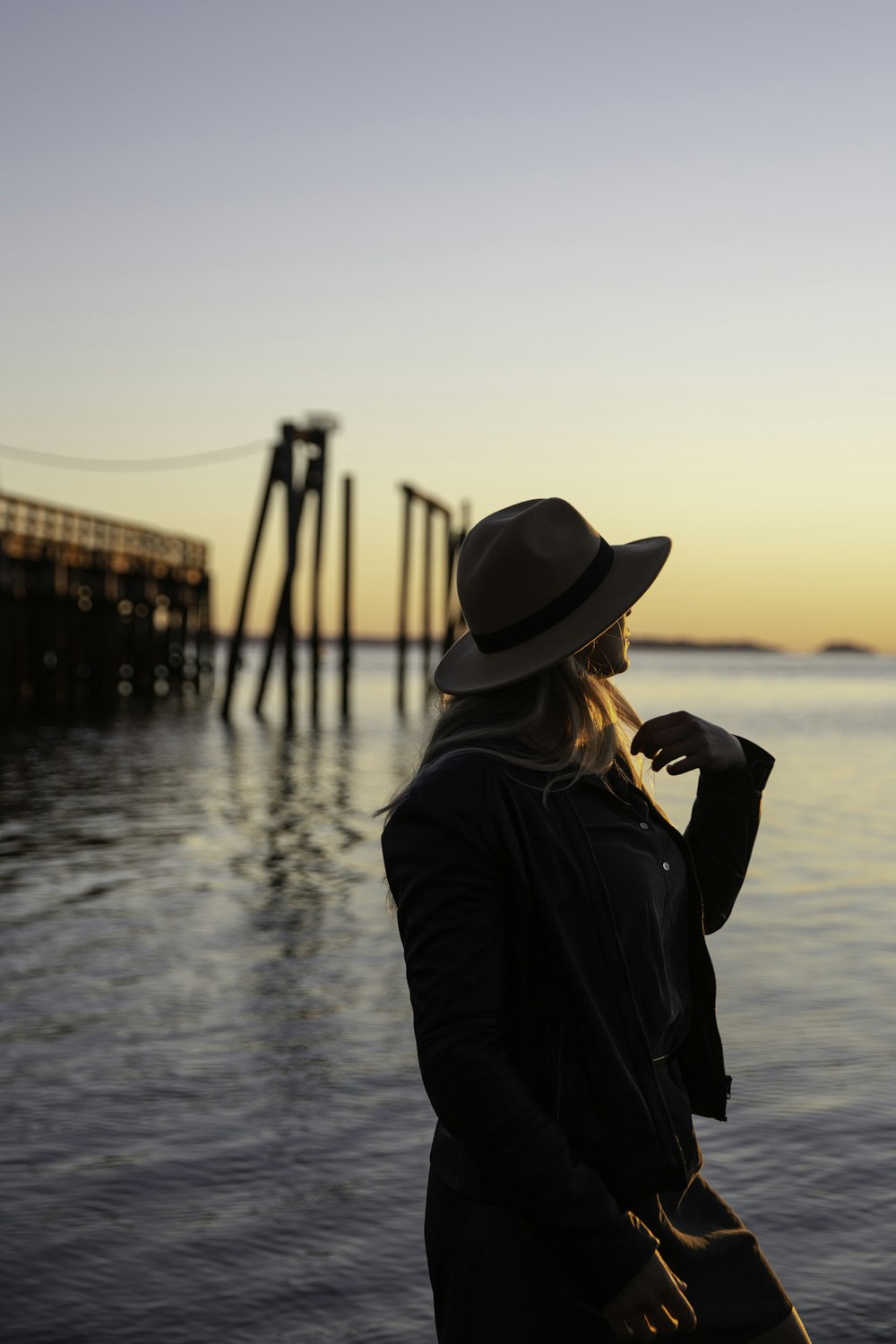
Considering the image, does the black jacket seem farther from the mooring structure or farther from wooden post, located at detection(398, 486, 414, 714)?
wooden post, located at detection(398, 486, 414, 714)

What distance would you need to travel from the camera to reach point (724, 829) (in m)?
2.39

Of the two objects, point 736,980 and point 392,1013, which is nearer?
point 392,1013

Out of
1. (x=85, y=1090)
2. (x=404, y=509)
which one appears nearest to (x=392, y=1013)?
(x=85, y=1090)

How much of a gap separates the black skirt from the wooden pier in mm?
30172

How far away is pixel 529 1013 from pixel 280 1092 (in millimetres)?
4276

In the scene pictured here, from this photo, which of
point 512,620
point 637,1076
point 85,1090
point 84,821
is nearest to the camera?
point 637,1076

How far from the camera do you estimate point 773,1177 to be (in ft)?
16.3

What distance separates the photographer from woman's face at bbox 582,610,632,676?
6.88ft

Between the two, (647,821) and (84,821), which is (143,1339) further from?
(84,821)

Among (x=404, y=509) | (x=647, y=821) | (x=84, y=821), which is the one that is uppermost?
(x=404, y=509)

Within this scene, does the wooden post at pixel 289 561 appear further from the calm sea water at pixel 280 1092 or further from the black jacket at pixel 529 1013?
the black jacket at pixel 529 1013

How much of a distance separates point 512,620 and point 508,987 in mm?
498

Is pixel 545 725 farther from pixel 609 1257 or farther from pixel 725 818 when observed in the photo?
pixel 609 1257

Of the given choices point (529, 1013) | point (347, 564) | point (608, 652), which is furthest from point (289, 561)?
point (529, 1013)
